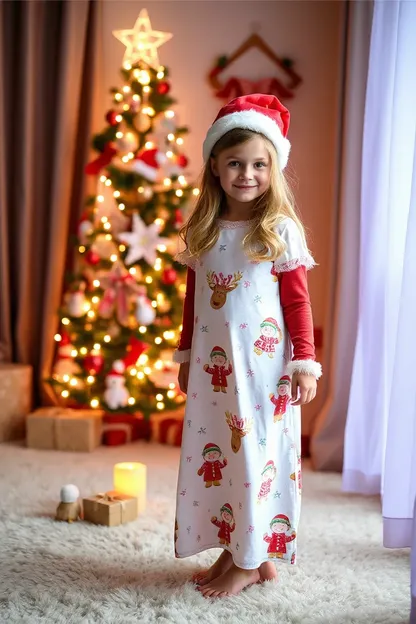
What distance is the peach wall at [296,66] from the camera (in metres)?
3.59

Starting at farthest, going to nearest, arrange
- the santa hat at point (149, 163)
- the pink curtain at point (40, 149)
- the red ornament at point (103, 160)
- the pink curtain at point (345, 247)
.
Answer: the pink curtain at point (40, 149) < the red ornament at point (103, 160) < the santa hat at point (149, 163) < the pink curtain at point (345, 247)

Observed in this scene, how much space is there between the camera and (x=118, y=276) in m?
3.50

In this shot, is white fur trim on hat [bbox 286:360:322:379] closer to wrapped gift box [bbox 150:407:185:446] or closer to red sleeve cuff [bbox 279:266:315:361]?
red sleeve cuff [bbox 279:266:315:361]

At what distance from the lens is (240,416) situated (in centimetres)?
186

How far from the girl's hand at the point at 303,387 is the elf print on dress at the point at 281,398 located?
5cm

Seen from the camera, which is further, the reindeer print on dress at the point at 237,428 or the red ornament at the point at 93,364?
the red ornament at the point at 93,364

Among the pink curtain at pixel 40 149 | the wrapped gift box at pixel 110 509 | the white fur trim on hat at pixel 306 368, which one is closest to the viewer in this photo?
the white fur trim on hat at pixel 306 368

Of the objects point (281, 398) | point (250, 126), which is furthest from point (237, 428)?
point (250, 126)

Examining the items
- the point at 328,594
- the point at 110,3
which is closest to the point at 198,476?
the point at 328,594

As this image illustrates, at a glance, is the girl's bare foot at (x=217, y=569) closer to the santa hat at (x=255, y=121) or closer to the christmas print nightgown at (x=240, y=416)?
the christmas print nightgown at (x=240, y=416)

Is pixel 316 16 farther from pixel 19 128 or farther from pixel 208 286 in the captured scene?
pixel 208 286

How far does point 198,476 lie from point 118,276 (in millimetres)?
1703

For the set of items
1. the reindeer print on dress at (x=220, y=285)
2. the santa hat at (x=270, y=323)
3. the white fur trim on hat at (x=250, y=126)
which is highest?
the white fur trim on hat at (x=250, y=126)

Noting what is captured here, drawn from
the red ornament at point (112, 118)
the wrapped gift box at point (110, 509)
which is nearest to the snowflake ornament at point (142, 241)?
the red ornament at point (112, 118)
